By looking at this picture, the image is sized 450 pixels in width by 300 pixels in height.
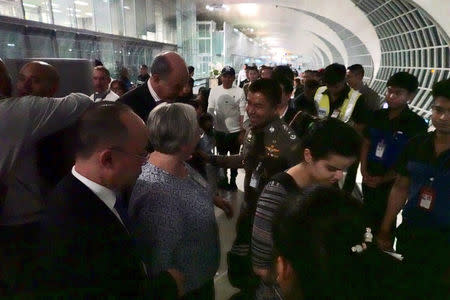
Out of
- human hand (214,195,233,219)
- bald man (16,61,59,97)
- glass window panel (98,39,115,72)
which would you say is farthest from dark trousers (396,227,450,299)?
glass window panel (98,39,115,72)

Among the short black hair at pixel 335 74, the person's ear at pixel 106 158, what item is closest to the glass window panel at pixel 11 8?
the short black hair at pixel 335 74

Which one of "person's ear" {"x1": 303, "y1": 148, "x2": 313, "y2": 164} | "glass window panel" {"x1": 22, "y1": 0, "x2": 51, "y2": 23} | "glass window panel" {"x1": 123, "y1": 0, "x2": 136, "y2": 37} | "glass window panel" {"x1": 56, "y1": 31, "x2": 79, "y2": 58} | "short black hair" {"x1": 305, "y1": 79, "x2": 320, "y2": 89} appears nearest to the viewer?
"person's ear" {"x1": 303, "y1": 148, "x2": 313, "y2": 164}

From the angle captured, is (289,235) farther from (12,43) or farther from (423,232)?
(12,43)

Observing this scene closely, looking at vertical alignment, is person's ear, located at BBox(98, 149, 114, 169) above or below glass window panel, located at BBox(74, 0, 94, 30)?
below

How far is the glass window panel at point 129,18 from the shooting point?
13.2m

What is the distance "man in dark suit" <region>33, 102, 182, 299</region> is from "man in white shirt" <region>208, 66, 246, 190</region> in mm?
3686

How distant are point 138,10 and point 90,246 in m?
15.5

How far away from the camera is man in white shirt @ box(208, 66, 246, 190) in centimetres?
489

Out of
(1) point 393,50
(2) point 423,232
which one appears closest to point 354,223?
(2) point 423,232

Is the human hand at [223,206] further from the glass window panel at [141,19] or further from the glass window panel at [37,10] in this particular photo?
the glass window panel at [141,19]

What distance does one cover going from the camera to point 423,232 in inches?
77.0

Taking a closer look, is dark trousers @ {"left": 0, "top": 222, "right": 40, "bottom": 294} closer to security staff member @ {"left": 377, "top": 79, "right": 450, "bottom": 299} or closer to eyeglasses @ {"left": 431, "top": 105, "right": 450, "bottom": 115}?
security staff member @ {"left": 377, "top": 79, "right": 450, "bottom": 299}

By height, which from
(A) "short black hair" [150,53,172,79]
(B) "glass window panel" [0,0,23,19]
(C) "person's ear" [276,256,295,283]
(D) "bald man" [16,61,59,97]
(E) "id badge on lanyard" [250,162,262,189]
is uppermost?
(B) "glass window panel" [0,0,23,19]

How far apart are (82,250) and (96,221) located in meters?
0.09
